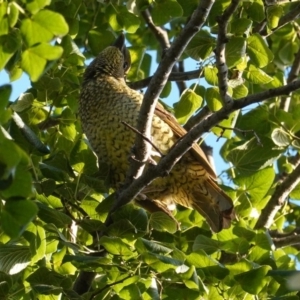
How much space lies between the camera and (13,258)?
270 centimetres

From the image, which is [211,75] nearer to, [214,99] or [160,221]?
[214,99]

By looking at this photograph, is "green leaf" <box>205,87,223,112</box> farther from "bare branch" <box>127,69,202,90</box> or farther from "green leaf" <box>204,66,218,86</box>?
"bare branch" <box>127,69,202,90</box>

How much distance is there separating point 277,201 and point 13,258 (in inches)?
63.4

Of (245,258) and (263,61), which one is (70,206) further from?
(263,61)

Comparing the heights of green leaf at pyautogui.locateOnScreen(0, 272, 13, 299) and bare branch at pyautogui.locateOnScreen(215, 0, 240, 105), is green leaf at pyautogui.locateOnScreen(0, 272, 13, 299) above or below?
below

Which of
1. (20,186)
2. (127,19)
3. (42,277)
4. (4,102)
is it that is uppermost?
(4,102)

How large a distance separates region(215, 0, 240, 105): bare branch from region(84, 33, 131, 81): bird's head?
172 centimetres

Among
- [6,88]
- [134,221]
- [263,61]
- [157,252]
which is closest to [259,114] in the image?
[263,61]

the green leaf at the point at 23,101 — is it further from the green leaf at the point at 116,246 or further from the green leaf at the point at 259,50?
the green leaf at the point at 259,50

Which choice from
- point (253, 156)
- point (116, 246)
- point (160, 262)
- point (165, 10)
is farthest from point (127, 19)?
point (160, 262)

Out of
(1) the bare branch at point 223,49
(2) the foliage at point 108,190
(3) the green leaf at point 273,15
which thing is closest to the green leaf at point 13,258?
(2) the foliage at point 108,190

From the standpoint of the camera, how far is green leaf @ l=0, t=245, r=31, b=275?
265 centimetres

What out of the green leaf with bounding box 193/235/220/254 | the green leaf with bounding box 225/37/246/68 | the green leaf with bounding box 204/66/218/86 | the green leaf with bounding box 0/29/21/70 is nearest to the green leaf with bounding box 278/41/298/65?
the green leaf with bounding box 204/66/218/86

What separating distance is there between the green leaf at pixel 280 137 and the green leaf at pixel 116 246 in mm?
881
